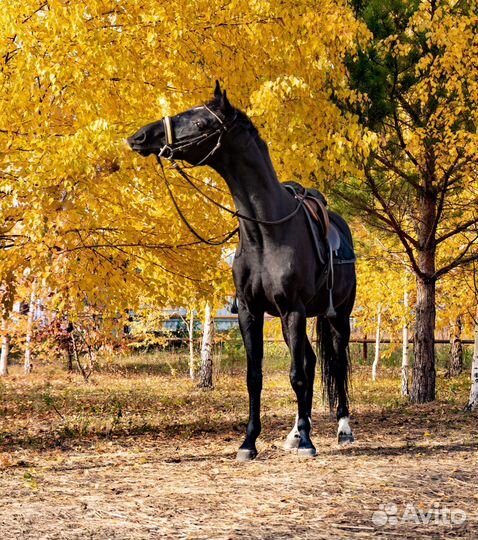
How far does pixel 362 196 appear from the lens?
12336 mm

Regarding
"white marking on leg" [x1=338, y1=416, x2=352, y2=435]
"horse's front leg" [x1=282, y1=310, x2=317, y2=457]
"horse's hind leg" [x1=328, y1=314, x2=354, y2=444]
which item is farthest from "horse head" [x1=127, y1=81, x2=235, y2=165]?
"white marking on leg" [x1=338, y1=416, x2=352, y2=435]

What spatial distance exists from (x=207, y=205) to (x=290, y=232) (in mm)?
2060

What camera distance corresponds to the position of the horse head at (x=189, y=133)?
5.79 m

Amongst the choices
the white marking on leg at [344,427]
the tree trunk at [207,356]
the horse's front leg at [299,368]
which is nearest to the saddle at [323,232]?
the horse's front leg at [299,368]

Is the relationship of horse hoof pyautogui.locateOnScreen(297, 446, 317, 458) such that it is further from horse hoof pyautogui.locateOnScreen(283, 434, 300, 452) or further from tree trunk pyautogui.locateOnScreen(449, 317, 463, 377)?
tree trunk pyautogui.locateOnScreen(449, 317, 463, 377)

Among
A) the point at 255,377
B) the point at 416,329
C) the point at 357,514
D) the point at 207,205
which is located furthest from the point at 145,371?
the point at 357,514

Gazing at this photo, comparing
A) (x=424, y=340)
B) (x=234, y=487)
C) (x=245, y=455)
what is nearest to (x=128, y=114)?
(x=245, y=455)

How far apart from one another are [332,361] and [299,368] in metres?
1.84

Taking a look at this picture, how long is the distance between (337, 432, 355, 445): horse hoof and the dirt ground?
0.33ft

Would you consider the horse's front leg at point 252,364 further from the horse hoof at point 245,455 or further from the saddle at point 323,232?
the saddle at point 323,232

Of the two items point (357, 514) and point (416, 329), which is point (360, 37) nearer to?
point (416, 329)

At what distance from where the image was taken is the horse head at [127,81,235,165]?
579cm

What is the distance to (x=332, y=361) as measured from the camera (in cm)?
813

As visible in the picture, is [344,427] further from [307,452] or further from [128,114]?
[128,114]
